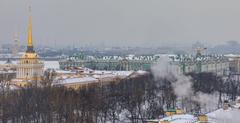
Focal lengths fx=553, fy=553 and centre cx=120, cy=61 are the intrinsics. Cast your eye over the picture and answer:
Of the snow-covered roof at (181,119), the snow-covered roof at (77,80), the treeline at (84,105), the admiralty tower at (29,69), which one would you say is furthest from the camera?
the snow-covered roof at (77,80)

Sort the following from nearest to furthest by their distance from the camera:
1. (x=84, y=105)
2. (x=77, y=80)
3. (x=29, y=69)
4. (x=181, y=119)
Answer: (x=181, y=119) → (x=84, y=105) → (x=29, y=69) → (x=77, y=80)

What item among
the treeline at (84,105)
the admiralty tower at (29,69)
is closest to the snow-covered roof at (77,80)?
the admiralty tower at (29,69)

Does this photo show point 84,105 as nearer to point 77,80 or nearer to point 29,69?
point 29,69

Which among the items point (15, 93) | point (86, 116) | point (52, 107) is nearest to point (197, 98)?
point (86, 116)

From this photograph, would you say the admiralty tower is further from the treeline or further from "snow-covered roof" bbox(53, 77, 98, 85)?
the treeline

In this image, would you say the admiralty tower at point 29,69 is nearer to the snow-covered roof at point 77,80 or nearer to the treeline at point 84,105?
the snow-covered roof at point 77,80

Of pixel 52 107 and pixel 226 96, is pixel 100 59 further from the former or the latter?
pixel 52 107

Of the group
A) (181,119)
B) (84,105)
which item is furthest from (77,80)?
(181,119)

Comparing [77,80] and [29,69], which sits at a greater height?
[29,69]
